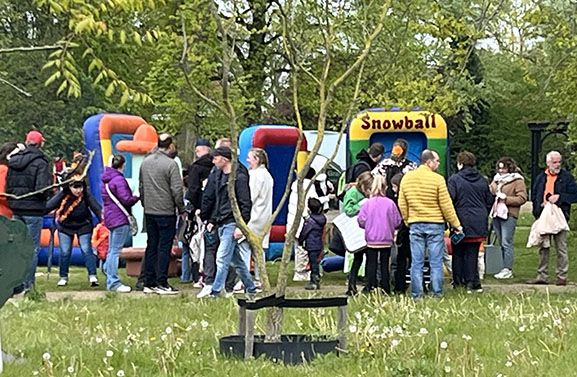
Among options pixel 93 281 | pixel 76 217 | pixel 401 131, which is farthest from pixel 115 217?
pixel 401 131

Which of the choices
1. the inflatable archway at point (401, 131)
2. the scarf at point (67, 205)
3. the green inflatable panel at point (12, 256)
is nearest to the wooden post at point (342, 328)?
the green inflatable panel at point (12, 256)

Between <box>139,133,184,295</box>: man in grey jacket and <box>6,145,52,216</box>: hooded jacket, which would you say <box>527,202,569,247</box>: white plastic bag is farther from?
<box>6,145,52,216</box>: hooded jacket

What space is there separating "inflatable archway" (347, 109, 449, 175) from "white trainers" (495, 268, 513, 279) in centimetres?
541

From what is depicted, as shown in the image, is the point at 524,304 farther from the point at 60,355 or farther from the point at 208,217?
the point at 60,355

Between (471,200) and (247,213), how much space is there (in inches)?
123

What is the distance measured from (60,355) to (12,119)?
29.3m

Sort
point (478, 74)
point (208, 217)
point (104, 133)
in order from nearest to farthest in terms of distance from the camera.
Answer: point (208, 217)
point (104, 133)
point (478, 74)

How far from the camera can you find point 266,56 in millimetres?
25141

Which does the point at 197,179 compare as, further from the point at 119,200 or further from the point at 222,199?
the point at 222,199

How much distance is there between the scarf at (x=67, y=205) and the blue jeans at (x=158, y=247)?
1.51 m

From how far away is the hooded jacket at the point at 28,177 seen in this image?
12.1 meters

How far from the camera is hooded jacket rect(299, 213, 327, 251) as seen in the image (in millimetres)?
13594

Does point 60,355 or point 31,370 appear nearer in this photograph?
point 31,370

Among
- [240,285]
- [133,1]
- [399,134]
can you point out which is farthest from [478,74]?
[133,1]
